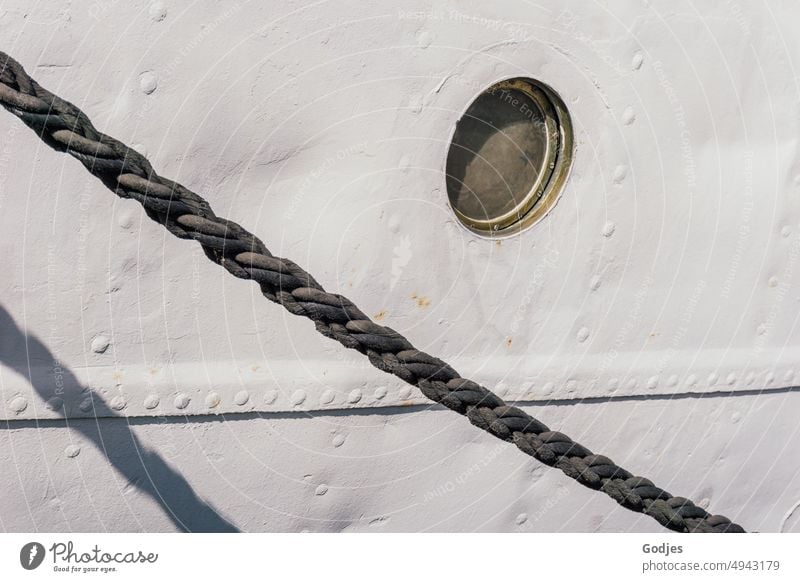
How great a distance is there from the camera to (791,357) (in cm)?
184

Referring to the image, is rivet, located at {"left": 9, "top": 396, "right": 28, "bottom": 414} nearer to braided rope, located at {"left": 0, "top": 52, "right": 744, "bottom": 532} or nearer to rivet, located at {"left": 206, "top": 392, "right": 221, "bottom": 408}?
rivet, located at {"left": 206, "top": 392, "right": 221, "bottom": 408}

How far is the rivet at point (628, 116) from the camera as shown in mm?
1482

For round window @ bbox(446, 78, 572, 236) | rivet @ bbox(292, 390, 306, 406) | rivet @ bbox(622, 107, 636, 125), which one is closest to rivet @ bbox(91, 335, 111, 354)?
rivet @ bbox(292, 390, 306, 406)

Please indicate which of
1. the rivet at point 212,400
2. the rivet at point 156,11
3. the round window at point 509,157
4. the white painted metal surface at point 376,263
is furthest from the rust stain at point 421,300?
the rivet at point 156,11

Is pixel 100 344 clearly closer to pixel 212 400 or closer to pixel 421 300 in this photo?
pixel 212 400

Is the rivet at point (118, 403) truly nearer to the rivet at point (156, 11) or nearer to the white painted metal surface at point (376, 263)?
the white painted metal surface at point (376, 263)

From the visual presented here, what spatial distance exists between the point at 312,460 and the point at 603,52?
86 centimetres

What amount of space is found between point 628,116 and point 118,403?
989mm

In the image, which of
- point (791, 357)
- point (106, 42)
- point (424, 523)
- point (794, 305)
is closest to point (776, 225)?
point (794, 305)

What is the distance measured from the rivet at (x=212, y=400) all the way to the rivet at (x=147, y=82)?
0.46m

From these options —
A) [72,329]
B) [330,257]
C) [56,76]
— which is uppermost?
[56,76]

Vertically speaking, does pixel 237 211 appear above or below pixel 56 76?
below

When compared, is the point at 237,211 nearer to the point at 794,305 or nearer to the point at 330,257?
the point at 330,257

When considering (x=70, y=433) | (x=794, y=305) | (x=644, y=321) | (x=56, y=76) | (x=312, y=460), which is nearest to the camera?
(x=56, y=76)
